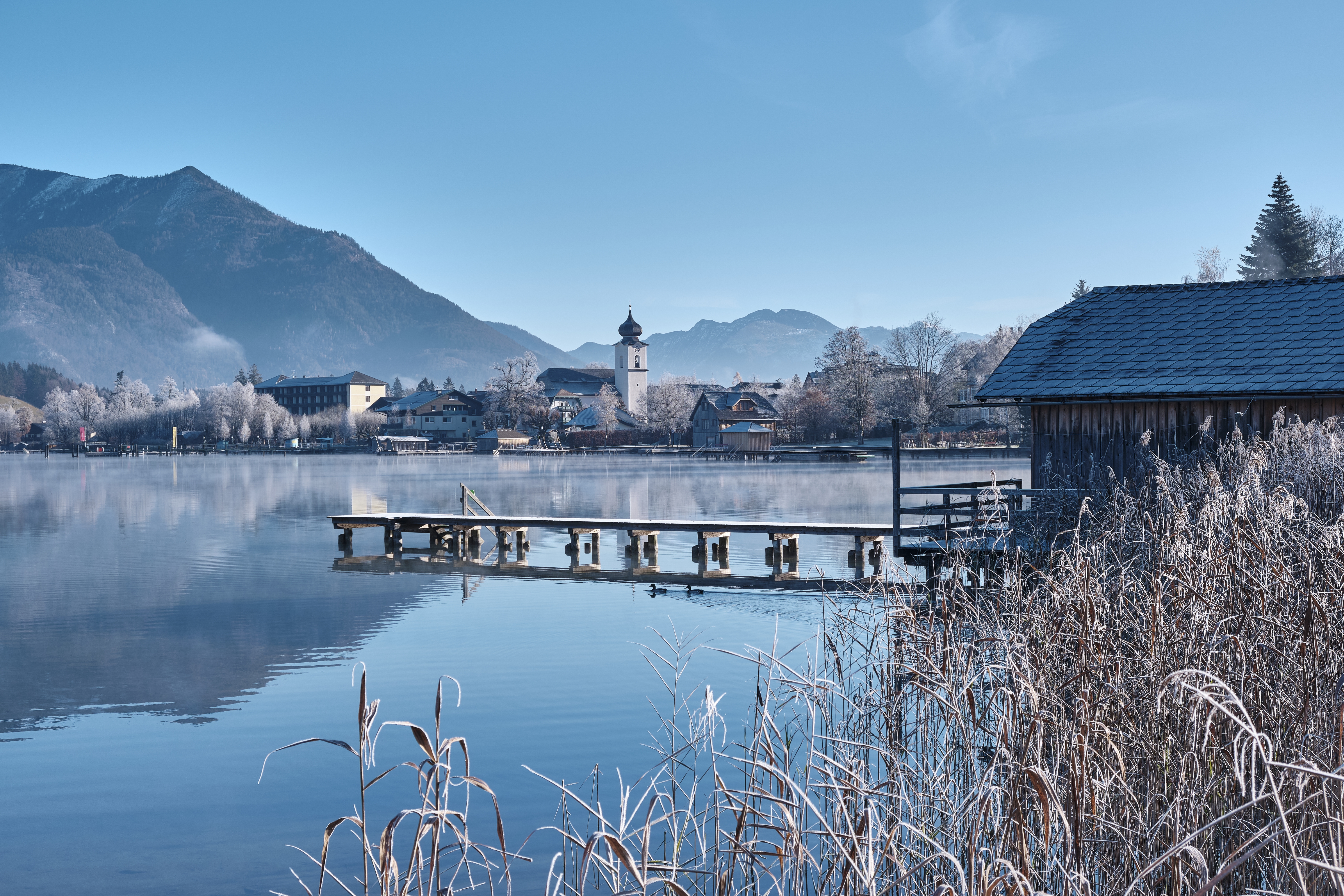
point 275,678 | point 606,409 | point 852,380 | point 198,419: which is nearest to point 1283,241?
point 852,380

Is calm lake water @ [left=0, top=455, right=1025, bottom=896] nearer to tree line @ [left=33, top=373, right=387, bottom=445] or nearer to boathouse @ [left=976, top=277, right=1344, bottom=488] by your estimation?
boathouse @ [left=976, top=277, right=1344, bottom=488]

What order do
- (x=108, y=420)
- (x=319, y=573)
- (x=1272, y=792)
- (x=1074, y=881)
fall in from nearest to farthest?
(x=1272, y=792)
(x=1074, y=881)
(x=319, y=573)
(x=108, y=420)

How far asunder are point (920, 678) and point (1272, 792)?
3759mm

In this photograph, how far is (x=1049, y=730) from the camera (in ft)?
18.9

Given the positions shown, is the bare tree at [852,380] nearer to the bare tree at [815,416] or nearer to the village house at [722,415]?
the bare tree at [815,416]

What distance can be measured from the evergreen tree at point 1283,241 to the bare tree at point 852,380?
30.7m

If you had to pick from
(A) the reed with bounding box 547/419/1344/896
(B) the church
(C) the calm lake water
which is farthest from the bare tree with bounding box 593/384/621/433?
(A) the reed with bounding box 547/419/1344/896

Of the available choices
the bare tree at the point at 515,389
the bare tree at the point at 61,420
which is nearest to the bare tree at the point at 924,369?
the bare tree at the point at 515,389

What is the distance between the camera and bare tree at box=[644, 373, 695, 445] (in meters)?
117

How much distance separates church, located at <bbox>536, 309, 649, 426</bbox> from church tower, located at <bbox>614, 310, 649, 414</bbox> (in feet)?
0.15

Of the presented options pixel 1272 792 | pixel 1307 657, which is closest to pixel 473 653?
pixel 1307 657

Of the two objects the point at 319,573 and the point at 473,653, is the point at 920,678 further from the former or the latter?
the point at 319,573

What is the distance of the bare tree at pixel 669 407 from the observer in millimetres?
116875

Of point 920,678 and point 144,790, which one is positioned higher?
point 920,678
